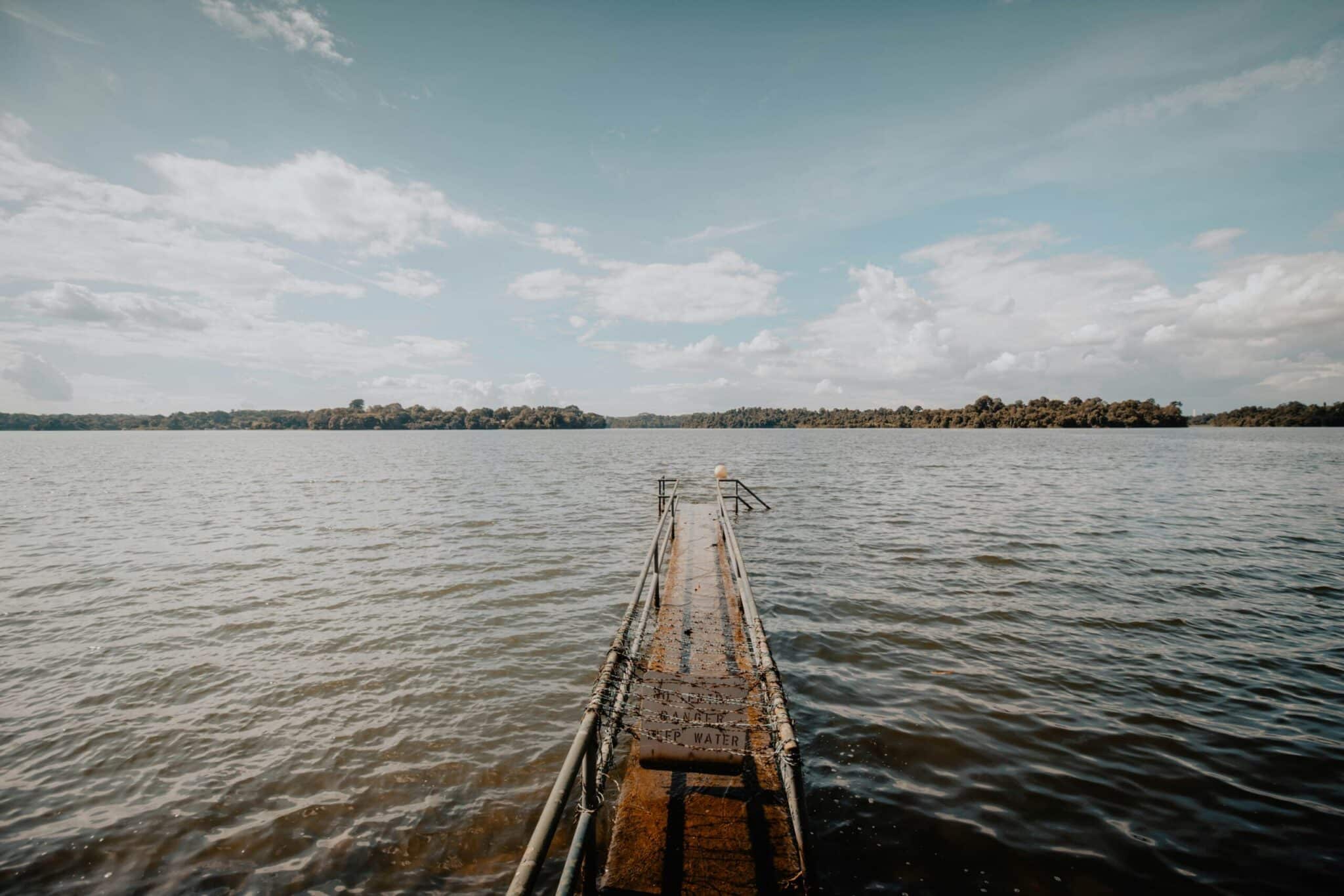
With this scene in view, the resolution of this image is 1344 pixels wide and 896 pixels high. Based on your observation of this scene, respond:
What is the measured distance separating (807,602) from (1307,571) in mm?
15740

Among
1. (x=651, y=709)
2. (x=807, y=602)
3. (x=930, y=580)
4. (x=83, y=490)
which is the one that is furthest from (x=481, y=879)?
(x=83, y=490)

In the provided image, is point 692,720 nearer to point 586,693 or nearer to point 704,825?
point 704,825

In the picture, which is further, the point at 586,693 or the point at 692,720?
the point at 586,693

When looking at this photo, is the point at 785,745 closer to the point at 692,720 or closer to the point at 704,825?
the point at 704,825

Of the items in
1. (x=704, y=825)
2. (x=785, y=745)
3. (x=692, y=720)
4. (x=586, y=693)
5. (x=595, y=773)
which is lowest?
(x=586, y=693)

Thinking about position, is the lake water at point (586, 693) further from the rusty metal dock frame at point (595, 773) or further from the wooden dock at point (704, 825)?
the rusty metal dock frame at point (595, 773)

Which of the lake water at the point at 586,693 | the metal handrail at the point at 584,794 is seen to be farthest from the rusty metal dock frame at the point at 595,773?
the lake water at the point at 586,693

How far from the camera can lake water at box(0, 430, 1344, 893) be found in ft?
19.0

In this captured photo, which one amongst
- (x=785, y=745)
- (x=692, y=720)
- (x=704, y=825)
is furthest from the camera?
(x=692, y=720)

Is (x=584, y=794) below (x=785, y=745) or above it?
below

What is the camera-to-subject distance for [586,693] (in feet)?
30.7

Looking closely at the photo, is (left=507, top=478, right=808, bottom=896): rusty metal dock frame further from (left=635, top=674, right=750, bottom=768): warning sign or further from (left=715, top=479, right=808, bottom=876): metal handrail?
(left=635, top=674, right=750, bottom=768): warning sign

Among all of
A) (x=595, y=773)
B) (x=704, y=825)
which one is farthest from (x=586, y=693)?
(x=595, y=773)

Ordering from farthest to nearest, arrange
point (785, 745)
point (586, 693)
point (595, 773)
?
point (586, 693) < point (595, 773) < point (785, 745)
